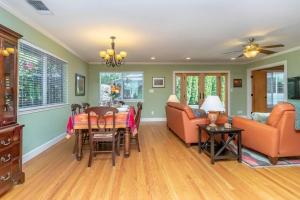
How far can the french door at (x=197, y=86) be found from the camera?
8672mm

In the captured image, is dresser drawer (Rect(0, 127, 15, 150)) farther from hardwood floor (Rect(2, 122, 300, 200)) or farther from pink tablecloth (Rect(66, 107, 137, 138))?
pink tablecloth (Rect(66, 107, 137, 138))

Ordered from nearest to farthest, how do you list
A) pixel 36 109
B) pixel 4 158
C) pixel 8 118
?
pixel 4 158 < pixel 8 118 < pixel 36 109

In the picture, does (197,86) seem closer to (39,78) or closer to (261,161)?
(261,161)

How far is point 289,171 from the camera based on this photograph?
9.76ft

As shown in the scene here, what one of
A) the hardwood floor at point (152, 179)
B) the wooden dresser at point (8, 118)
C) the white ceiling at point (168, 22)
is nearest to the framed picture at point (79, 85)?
the white ceiling at point (168, 22)

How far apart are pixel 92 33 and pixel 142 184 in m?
3.20

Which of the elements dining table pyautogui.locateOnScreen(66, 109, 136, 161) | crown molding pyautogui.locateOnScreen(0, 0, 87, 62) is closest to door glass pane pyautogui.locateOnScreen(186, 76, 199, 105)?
crown molding pyautogui.locateOnScreen(0, 0, 87, 62)

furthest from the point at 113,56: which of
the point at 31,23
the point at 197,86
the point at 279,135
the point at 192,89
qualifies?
the point at 197,86

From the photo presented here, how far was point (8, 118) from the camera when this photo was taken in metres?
2.46

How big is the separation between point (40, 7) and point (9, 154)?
2097 millimetres

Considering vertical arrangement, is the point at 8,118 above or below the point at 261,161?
above

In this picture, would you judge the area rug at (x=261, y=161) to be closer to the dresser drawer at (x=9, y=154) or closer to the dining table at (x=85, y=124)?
the dining table at (x=85, y=124)

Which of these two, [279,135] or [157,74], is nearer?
[279,135]

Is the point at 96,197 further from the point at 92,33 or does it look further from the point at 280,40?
the point at 280,40
